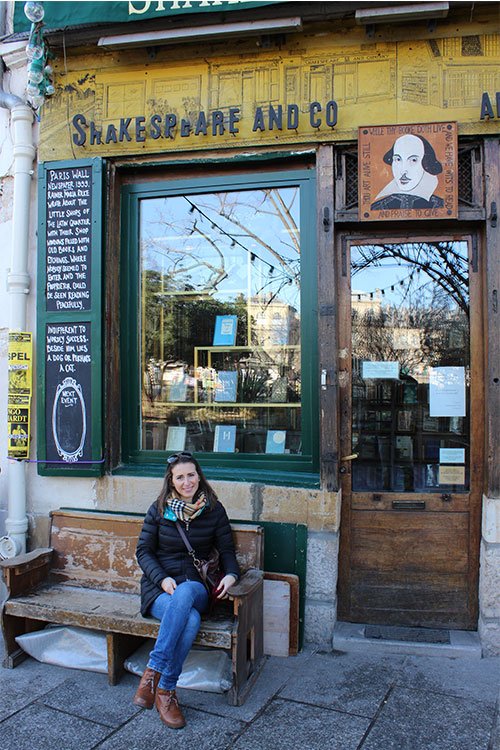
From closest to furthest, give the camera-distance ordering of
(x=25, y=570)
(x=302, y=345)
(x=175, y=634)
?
(x=175, y=634), (x=25, y=570), (x=302, y=345)

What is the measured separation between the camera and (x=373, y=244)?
165 inches

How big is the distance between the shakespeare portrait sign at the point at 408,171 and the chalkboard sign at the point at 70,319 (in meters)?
1.98

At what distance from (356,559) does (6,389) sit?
2.98 m

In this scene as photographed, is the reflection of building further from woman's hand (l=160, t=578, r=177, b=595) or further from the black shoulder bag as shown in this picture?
woman's hand (l=160, t=578, r=177, b=595)

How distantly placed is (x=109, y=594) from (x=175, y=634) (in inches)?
38.4

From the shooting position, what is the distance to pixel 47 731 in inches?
118

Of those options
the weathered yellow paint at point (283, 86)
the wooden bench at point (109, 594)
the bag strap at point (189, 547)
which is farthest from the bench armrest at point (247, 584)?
the weathered yellow paint at point (283, 86)

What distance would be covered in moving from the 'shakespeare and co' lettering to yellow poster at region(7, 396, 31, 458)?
203cm

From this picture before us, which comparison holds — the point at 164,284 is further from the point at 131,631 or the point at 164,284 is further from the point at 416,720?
the point at 416,720

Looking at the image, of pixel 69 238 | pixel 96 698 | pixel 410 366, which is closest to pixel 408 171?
pixel 410 366

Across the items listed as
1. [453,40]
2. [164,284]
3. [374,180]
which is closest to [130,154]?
[164,284]

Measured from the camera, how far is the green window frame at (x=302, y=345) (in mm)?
4230

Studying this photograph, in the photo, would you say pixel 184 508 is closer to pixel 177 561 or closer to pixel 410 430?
pixel 177 561

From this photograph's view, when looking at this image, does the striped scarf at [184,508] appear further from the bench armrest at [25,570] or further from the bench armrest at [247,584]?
the bench armrest at [25,570]
